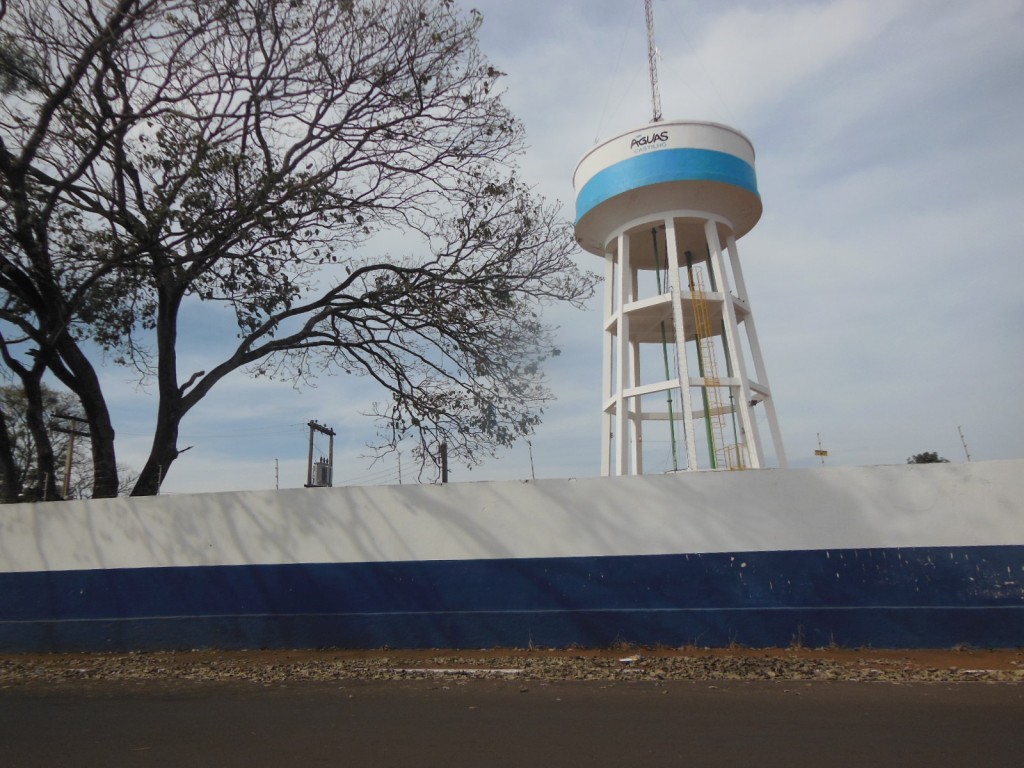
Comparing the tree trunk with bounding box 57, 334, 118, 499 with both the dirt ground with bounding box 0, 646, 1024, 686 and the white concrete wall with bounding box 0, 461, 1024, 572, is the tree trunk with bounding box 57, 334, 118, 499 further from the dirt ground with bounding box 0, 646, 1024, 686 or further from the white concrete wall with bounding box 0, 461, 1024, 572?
the dirt ground with bounding box 0, 646, 1024, 686

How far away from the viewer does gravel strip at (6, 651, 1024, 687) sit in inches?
269

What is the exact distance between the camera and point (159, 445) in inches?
452

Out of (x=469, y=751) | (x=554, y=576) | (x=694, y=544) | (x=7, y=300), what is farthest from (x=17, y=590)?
(x=694, y=544)

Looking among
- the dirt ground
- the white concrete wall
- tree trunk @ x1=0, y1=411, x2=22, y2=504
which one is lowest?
the dirt ground

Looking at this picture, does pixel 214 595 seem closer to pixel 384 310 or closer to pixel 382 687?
pixel 382 687

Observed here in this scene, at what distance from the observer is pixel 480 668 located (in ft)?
24.7

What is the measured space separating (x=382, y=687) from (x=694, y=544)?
3747 mm

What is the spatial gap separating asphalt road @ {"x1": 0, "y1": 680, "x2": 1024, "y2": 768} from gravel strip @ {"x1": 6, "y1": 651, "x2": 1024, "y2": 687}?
0.34m

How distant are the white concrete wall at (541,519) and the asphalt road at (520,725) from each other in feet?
6.28

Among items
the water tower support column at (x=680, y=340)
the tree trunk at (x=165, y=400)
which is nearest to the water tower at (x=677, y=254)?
the water tower support column at (x=680, y=340)

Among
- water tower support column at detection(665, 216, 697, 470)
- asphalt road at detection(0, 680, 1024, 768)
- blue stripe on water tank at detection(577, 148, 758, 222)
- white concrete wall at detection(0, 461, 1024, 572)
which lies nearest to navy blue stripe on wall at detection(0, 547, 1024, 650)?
white concrete wall at detection(0, 461, 1024, 572)

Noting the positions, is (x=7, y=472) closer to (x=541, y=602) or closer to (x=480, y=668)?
(x=480, y=668)

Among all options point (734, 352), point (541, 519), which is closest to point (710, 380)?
point (734, 352)

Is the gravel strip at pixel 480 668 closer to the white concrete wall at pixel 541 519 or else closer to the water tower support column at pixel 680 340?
the white concrete wall at pixel 541 519
